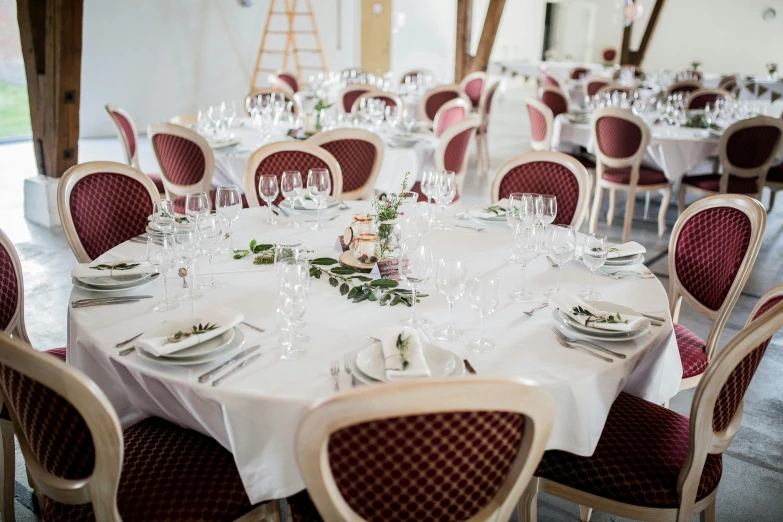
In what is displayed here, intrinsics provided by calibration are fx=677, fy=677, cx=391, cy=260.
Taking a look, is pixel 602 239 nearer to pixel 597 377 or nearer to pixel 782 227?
pixel 597 377

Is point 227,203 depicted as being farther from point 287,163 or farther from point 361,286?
point 287,163

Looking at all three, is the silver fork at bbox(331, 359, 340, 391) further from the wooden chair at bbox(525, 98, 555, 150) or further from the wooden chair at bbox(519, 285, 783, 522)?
the wooden chair at bbox(525, 98, 555, 150)

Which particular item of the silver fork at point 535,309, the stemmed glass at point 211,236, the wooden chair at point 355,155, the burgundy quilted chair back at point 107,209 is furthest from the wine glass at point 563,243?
the wooden chair at point 355,155

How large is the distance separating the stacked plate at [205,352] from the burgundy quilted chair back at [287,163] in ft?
6.30

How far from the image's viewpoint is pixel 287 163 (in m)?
3.64

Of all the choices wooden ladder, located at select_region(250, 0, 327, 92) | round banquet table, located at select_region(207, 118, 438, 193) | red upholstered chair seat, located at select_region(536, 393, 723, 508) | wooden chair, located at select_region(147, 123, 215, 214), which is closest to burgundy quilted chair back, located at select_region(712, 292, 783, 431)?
red upholstered chair seat, located at select_region(536, 393, 723, 508)

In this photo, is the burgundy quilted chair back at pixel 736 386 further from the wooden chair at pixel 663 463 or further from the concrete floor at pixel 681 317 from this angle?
the concrete floor at pixel 681 317

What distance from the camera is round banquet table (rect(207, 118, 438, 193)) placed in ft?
15.0

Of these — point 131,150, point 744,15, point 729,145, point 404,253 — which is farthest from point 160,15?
point 744,15

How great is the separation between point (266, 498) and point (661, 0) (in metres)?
15.5

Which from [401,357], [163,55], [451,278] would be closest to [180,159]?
[451,278]

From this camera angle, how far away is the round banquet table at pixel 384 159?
4570 mm

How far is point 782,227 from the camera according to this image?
6242 mm

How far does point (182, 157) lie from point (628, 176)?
11.5 feet
